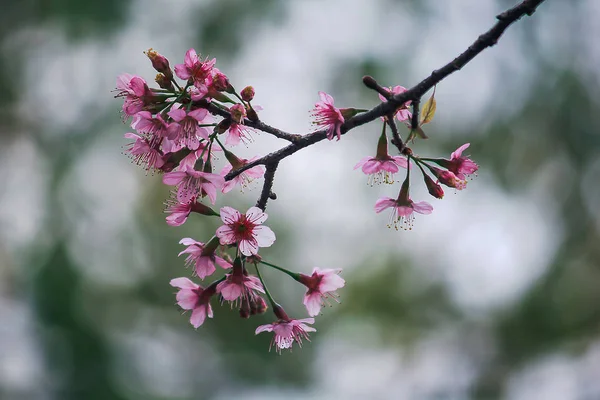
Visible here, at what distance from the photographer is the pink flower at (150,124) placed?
114 cm

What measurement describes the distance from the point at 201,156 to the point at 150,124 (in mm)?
111

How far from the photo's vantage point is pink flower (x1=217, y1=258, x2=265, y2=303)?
3.69 feet

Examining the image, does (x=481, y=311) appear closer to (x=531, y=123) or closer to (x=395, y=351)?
(x=395, y=351)

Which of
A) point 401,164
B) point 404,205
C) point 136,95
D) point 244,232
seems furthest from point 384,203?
point 136,95

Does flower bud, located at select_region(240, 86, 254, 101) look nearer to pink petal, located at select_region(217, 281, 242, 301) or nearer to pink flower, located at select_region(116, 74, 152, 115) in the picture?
pink flower, located at select_region(116, 74, 152, 115)

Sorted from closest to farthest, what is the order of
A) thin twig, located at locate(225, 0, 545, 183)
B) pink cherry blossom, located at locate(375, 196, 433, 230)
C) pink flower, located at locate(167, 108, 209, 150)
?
thin twig, located at locate(225, 0, 545, 183), pink flower, located at locate(167, 108, 209, 150), pink cherry blossom, located at locate(375, 196, 433, 230)

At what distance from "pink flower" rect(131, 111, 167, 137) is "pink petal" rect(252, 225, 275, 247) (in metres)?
0.25

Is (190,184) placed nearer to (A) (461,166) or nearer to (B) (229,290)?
(B) (229,290)

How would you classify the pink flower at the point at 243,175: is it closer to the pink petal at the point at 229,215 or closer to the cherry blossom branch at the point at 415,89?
the pink petal at the point at 229,215

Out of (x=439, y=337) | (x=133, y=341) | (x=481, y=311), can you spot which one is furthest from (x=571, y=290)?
(x=133, y=341)

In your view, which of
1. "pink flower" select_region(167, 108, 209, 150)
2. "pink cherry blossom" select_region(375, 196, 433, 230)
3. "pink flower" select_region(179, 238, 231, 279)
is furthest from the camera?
"pink cherry blossom" select_region(375, 196, 433, 230)

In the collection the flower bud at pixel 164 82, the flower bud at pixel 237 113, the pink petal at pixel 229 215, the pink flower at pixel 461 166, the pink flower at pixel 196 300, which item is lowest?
the pink flower at pixel 196 300

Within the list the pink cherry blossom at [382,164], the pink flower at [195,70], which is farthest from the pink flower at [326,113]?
the pink flower at [195,70]

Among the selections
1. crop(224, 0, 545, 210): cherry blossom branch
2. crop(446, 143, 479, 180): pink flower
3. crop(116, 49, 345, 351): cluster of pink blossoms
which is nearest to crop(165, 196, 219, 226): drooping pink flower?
crop(116, 49, 345, 351): cluster of pink blossoms
